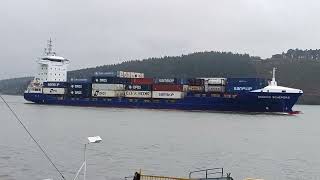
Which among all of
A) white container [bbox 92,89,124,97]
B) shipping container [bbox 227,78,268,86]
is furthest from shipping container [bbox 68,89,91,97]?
shipping container [bbox 227,78,268,86]

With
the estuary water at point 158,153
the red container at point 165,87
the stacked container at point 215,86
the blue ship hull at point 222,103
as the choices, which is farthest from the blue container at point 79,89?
the estuary water at point 158,153

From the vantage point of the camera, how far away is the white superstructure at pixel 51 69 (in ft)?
401

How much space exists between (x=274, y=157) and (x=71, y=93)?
264 feet

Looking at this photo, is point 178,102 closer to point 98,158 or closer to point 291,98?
point 291,98

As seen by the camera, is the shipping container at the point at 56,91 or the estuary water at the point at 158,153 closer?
the estuary water at the point at 158,153

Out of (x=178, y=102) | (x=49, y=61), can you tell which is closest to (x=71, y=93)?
(x=49, y=61)

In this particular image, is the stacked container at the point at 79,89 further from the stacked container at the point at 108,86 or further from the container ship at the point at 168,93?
the stacked container at the point at 108,86

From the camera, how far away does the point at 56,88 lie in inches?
4441

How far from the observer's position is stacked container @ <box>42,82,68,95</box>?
112500 millimetres

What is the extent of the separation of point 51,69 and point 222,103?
47689mm

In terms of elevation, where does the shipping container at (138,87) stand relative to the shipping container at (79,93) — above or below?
above

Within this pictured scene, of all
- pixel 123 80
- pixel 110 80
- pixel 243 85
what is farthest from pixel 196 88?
pixel 110 80

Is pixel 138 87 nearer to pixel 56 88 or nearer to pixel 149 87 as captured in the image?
pixel 149 87

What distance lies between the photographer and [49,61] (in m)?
124
